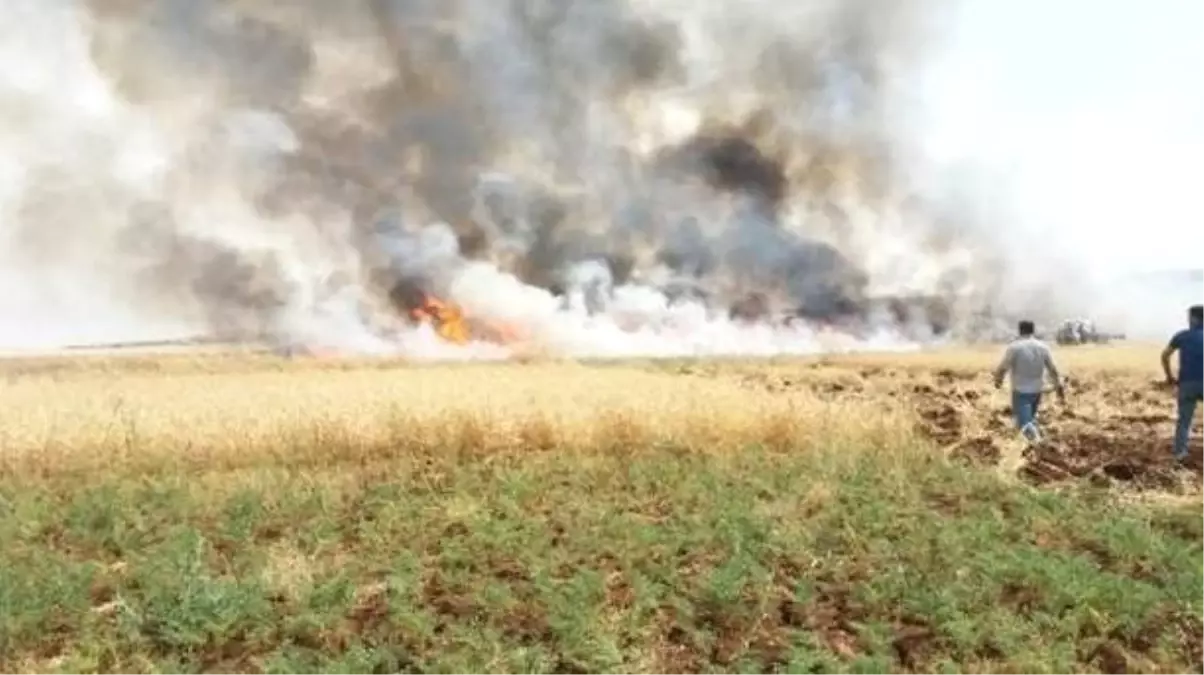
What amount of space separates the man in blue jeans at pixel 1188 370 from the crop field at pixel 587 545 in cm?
42

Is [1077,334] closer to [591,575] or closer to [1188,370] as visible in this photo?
[1188,370]

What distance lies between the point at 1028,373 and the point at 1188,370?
2059 mm

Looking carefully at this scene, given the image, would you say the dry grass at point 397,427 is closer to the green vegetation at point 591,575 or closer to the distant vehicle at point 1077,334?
the green vegetation at point 591,575

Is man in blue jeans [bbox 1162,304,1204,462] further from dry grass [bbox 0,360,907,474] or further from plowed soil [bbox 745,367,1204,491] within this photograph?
dry grass [bbox 0,360,907,474]

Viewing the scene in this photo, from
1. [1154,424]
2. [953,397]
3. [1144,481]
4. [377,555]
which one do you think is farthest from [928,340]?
[377,555]

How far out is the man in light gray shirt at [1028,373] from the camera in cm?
1598

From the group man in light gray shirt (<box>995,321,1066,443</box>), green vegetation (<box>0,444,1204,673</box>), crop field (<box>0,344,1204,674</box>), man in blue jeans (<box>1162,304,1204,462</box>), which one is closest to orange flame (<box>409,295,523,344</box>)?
crop field (<box>0,344,1204,674</box>)

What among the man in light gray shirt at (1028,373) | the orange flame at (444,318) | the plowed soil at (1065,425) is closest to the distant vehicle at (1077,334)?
the plowed soil at (1065,425)

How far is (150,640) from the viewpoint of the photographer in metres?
7.59

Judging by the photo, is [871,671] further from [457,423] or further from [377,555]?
[457,423]

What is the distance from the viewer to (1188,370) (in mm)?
15117

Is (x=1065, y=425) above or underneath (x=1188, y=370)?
underneath

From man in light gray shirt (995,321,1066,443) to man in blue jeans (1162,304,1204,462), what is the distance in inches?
60.7

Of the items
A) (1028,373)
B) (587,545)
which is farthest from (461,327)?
(587,545)
